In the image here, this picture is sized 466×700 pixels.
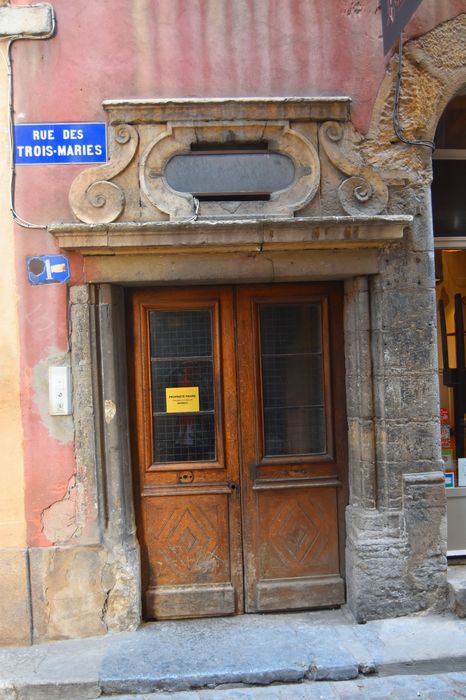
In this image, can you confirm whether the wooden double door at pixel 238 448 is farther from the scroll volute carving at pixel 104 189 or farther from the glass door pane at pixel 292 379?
the scroll volute carving at pixel 104 189

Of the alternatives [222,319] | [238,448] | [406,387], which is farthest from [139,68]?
[406,387]

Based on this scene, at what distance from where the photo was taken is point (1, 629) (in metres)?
4.16

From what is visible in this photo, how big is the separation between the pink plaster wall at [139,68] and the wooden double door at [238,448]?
27.5 inches

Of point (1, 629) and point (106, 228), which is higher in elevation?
point (106, 228)

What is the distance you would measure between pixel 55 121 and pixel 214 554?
10.9 ft

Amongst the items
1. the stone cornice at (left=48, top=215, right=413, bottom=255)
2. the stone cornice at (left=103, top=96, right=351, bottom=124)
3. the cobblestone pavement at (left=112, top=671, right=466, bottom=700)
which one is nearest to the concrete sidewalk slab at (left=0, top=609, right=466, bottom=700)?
the cobblestone pavement at (left=112, top=671, right=466, bottom=700)

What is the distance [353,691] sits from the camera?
3652mm

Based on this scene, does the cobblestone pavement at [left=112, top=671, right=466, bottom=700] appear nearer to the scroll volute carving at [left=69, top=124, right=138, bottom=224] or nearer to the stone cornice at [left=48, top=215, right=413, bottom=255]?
the stone cornice at [left=48, top=215, right=413, bottom=255]

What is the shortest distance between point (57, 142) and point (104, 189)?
1.57 feet

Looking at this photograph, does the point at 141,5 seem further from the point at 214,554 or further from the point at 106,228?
the point at 214,554

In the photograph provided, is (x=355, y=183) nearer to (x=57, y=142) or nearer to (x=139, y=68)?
(x=139, y=68)

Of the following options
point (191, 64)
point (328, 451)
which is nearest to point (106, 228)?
point (191, 64)

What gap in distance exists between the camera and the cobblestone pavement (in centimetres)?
361

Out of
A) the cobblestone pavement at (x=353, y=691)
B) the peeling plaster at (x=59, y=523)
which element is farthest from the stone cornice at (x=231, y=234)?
the cobblestone pavement at (x=353, y=691)
